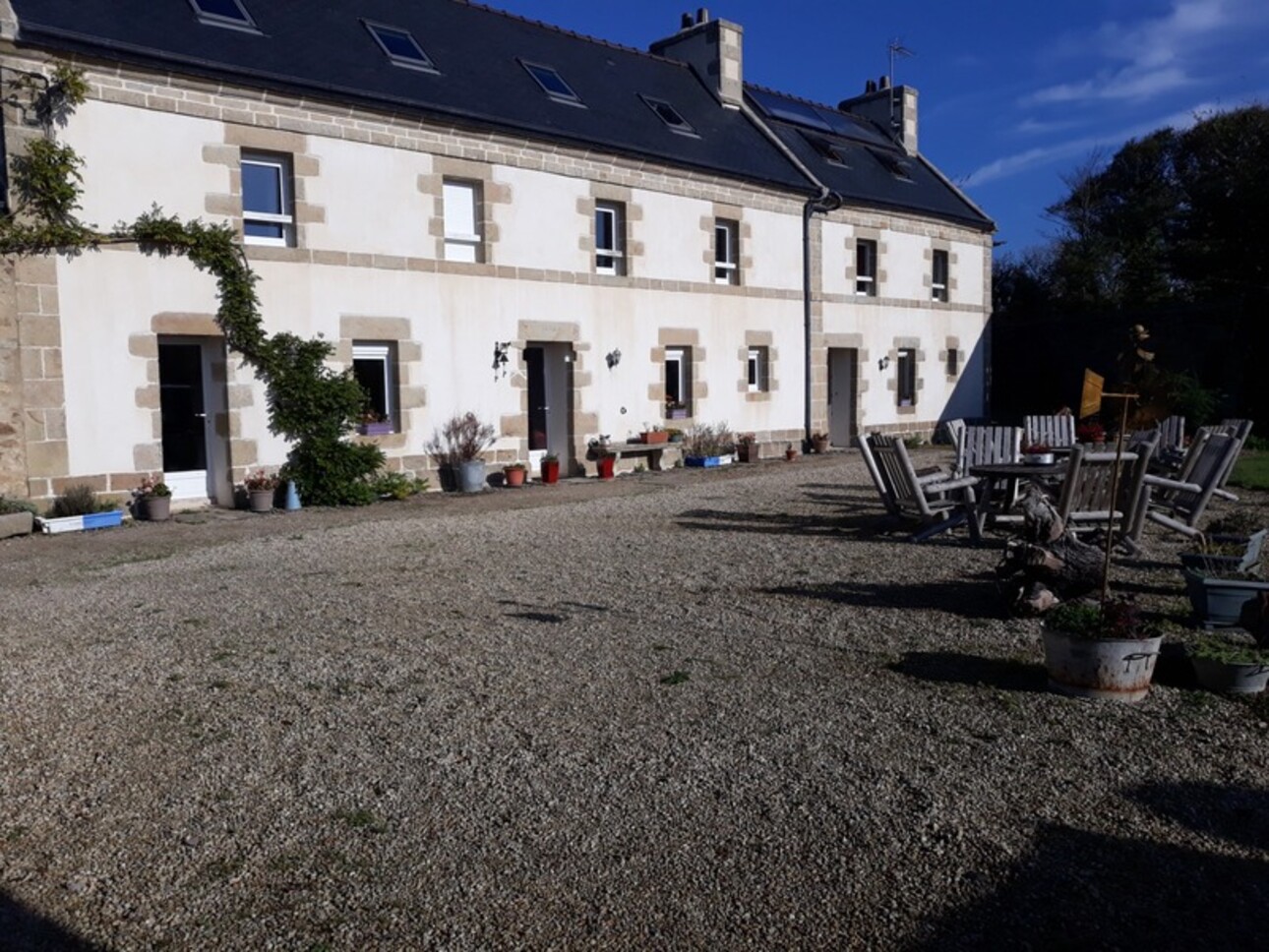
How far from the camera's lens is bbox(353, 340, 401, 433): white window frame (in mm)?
13008

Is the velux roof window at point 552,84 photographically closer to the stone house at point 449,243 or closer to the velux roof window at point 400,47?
the stone house at point 449,243

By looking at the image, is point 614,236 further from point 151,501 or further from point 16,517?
point 16,517

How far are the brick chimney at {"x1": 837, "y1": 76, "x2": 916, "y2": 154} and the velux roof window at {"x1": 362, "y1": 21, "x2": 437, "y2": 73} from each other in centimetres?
1278

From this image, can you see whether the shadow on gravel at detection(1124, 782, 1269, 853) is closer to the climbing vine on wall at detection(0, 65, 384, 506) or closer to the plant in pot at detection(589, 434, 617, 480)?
the climbing vine on wall at detection(0, 65, 384, 506)

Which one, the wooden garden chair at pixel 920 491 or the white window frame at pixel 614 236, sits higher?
the white window frame at pixel 614 236

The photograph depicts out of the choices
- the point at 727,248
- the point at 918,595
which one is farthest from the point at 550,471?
the point at 918,595

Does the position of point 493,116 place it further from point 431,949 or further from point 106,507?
point 431,949

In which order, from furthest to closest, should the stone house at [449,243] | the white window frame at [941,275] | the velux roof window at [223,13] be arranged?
the white window frame at [941,275], the velux roof window at [223,13], the stone house at [449,243]

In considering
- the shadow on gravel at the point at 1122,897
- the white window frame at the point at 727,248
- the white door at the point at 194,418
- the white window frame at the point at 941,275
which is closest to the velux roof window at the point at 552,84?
the white window frame at the point at 727,248

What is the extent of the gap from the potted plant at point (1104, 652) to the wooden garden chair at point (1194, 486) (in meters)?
3.65

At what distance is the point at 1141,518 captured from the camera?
748 cm

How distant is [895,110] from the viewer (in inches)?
922

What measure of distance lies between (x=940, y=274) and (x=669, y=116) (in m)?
7.44

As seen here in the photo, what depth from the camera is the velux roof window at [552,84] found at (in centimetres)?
1553
